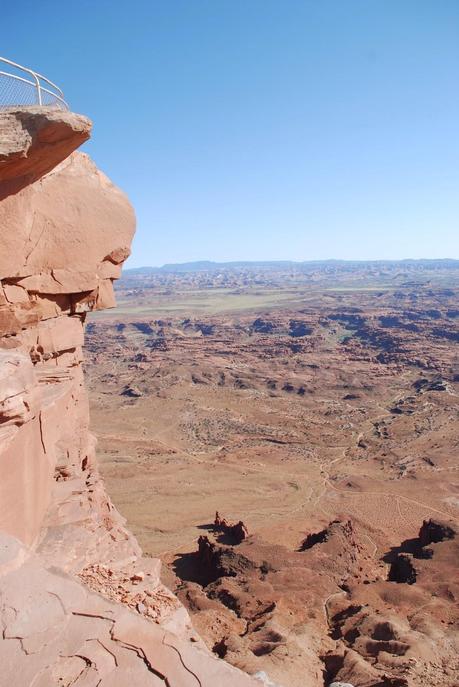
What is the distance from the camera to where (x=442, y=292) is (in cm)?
12625

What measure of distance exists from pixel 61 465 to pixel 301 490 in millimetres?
18065

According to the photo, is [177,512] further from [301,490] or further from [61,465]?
[61,465]

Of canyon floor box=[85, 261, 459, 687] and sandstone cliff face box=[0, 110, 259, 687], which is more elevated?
sandstone cliff face box=[0, 110, 259, 687]

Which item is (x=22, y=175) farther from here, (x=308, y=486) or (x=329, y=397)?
(x=329, y=397)

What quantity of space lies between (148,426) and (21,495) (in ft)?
97.6

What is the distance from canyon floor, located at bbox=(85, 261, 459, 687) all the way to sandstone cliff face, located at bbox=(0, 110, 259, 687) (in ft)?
16.2

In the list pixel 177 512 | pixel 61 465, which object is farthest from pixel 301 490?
pixel 61 465

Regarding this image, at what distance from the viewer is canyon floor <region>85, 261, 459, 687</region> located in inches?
460

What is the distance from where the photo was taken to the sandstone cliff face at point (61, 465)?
404 cm

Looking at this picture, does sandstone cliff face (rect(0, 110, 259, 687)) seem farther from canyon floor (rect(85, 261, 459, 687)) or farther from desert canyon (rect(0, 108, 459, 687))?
canyon floor (rect(85, 261, 459, 687))

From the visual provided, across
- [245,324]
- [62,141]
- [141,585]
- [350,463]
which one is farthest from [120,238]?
[245,324]

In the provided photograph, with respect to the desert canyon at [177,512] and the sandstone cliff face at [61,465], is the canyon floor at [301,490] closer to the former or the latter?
the desert canyon at [177,512]

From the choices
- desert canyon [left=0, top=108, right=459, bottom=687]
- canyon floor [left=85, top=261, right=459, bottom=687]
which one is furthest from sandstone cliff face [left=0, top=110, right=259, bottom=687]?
canyon floor [left=85, top=261, right=459, bottom=687]

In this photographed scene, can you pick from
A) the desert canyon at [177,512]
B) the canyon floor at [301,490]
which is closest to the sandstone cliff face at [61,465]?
the desert canyon at [177,512]
